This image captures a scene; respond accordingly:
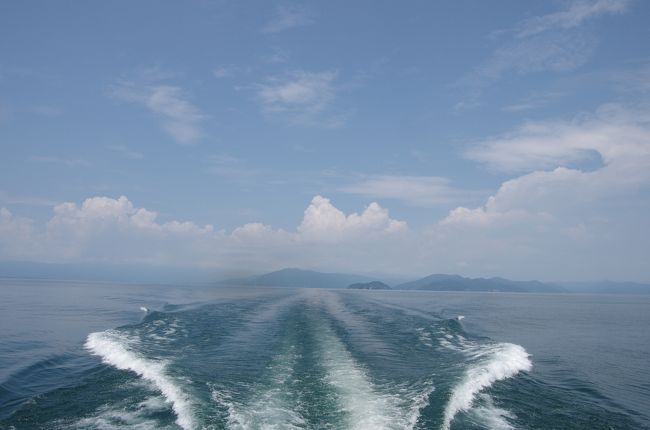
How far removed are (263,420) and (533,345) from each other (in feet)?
99.0

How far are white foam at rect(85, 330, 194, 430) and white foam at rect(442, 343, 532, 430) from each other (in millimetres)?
10155

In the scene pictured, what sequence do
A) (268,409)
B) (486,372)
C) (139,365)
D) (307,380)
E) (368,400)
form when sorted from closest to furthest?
1. (268,409)
2. (368,400)
3. (307,380)
4. (139,365)
5. (486,372)

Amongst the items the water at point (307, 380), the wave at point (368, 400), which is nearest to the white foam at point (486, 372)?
the water at point (307, 380)

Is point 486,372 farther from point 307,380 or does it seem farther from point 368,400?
point 307,380

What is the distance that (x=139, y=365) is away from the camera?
22.5 m

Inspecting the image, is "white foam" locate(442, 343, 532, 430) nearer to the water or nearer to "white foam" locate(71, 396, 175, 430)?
the water

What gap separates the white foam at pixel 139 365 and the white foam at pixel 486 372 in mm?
10155

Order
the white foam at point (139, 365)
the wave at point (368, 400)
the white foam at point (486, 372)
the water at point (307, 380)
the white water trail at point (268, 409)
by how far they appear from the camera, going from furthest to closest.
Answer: the white foam at point (486, 372) → the white foam at point (139, 365) → the water at point (307, 380) → the wave at point (368, 400) → the white water trail at point (268, 409)

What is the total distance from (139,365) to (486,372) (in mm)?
19827

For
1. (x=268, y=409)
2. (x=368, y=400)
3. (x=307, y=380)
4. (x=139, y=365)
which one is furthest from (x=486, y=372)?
(x=139, y=365)

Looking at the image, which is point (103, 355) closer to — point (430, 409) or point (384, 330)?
point (430, 409)

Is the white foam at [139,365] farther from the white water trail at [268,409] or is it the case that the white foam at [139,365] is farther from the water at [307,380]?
the white water trail at [268,409]

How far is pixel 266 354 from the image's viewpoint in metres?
27.0

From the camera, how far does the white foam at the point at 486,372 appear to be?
57.7 feet
